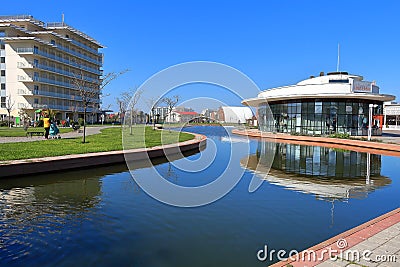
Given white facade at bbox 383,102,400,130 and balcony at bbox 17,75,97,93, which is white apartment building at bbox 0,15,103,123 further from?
white facade at bbox 383,102,400,130

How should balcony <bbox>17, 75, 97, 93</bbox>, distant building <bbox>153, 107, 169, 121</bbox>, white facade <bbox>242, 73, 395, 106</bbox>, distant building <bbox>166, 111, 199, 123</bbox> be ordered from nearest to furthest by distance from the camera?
1. distant building <bbox>166, 111, 199, 123</bbox>
2. white facade <bbox>242, 73, 395, 106</bbox>
3. distant building <bbox>153, 107, 169, 121</bbox>
4. balcony <bbox>17, 75, 97, 93</bbox>

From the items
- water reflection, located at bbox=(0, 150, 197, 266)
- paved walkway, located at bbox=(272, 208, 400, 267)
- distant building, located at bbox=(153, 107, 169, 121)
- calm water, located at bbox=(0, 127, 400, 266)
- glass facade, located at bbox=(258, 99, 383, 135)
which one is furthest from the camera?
distant building, located at bbox=(153, 107, 169, 121)

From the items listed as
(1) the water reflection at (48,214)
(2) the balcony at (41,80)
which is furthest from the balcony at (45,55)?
(1) the water reflection at (48,214)

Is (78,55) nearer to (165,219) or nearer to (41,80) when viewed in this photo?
(41,80)

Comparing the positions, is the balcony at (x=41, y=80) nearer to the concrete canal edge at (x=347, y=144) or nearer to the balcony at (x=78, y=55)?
the balcony at (x=78, y=55)

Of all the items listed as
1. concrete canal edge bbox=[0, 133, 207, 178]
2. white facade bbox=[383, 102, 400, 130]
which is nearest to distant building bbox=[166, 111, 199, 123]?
concrete canal edge bbox=[0, 133, 207, 178]

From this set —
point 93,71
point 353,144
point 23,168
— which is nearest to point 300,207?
point 23,168

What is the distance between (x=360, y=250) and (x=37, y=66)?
55.6 metres

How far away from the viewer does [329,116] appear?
102 feet

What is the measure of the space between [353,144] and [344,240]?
20.3m

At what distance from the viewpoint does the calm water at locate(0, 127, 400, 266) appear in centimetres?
472

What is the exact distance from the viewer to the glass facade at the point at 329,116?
30828 millimetres

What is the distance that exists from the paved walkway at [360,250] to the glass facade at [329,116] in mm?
27755

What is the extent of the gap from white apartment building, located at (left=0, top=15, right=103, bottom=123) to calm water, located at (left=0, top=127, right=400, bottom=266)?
133 ft
